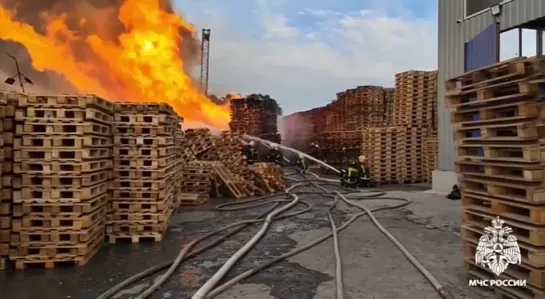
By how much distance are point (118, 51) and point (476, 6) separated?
40.6ft

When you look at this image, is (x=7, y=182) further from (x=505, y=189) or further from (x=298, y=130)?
(x=298, y=130)

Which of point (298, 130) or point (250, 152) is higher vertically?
point (298, 130)

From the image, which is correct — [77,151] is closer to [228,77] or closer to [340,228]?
[340,228]

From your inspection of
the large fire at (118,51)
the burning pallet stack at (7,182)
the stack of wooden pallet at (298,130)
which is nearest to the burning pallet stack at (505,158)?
the burning pallet stack at (7,182)

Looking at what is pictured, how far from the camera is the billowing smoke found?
15.5m

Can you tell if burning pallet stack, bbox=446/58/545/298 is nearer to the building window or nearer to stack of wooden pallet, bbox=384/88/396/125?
the building window

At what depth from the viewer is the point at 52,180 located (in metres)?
6.07

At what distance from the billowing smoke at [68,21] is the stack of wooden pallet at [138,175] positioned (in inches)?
393

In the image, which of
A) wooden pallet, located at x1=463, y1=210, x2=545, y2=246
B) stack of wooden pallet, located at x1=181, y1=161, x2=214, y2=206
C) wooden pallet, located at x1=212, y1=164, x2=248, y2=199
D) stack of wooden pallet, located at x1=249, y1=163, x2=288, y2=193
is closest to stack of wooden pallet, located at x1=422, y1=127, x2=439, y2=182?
stack of wooden pallet, located at x1=249, y1=163, x2=288, y2=193

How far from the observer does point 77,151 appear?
20.1 ft

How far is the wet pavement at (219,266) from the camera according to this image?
4840mm

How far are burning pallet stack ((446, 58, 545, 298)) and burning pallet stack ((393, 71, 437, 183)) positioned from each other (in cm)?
1391

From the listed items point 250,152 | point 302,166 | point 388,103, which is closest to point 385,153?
point 388,103

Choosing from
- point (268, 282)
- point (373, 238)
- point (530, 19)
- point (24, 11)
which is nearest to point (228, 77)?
point (24, 11)
